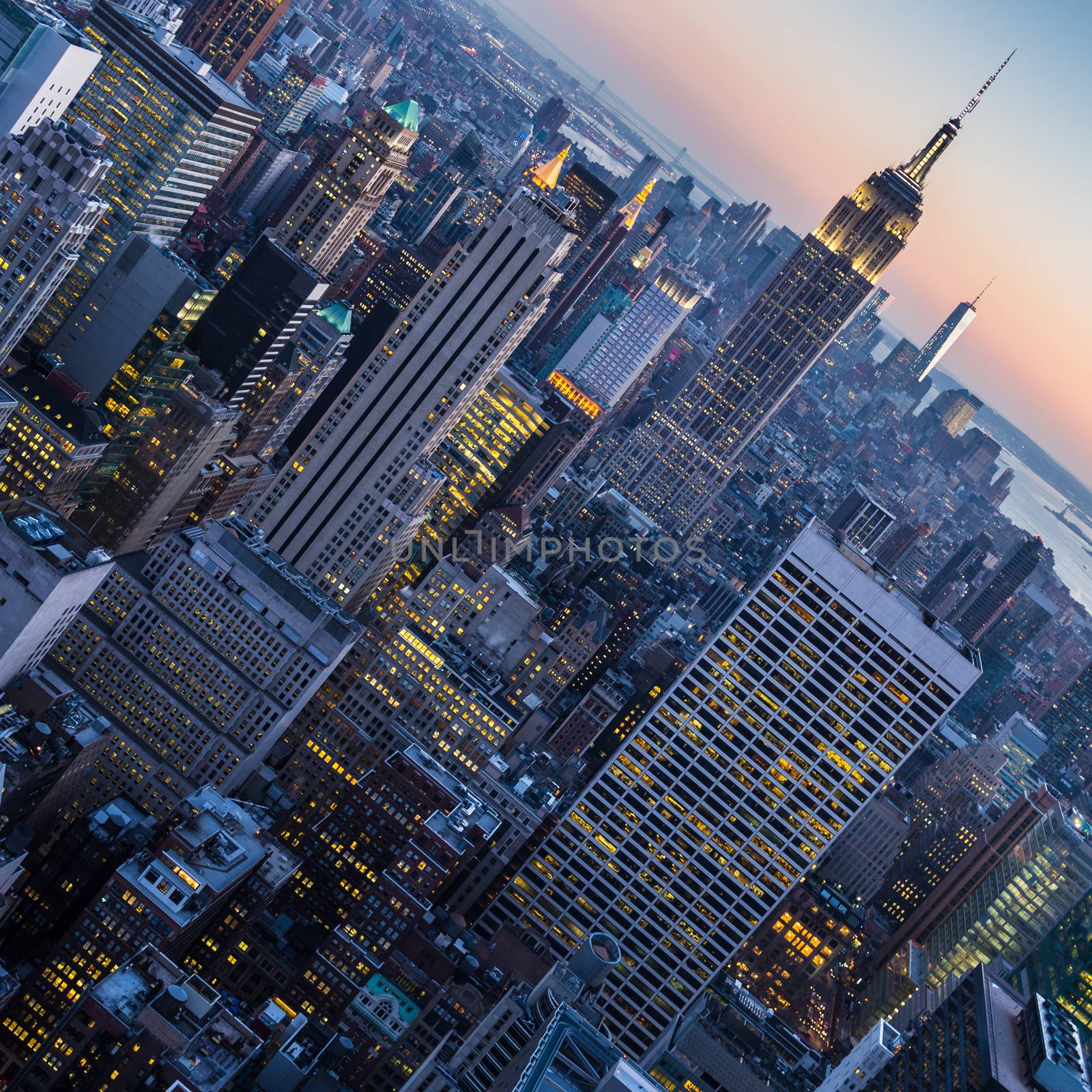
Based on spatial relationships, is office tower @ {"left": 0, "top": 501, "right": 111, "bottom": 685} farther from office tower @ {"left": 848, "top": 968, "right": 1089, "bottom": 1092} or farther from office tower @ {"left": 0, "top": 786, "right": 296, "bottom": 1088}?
office tower @ {"left": 848, "top": 968, "right": 1089, "bottom": 1092}

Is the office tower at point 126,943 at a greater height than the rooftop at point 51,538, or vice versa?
the rooftop at point 51,538

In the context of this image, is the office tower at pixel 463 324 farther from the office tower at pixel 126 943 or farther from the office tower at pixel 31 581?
the office tower at pixel 126 943

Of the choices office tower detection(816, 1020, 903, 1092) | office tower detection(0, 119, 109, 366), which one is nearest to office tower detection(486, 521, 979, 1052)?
office tower detection(816, 1020, 903, 1092)

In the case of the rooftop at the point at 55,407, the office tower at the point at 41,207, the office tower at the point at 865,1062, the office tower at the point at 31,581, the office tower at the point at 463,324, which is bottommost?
the office tower at the point at 31,581

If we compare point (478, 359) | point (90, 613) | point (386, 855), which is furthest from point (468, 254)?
point (386, 855)

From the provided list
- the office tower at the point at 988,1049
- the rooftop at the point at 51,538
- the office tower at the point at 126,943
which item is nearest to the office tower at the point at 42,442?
the rooftop at the point at 51,538

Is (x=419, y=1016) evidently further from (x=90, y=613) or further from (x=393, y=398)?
(x=393, y=398)

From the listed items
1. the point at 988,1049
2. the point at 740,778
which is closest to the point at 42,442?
the point at 740,778
